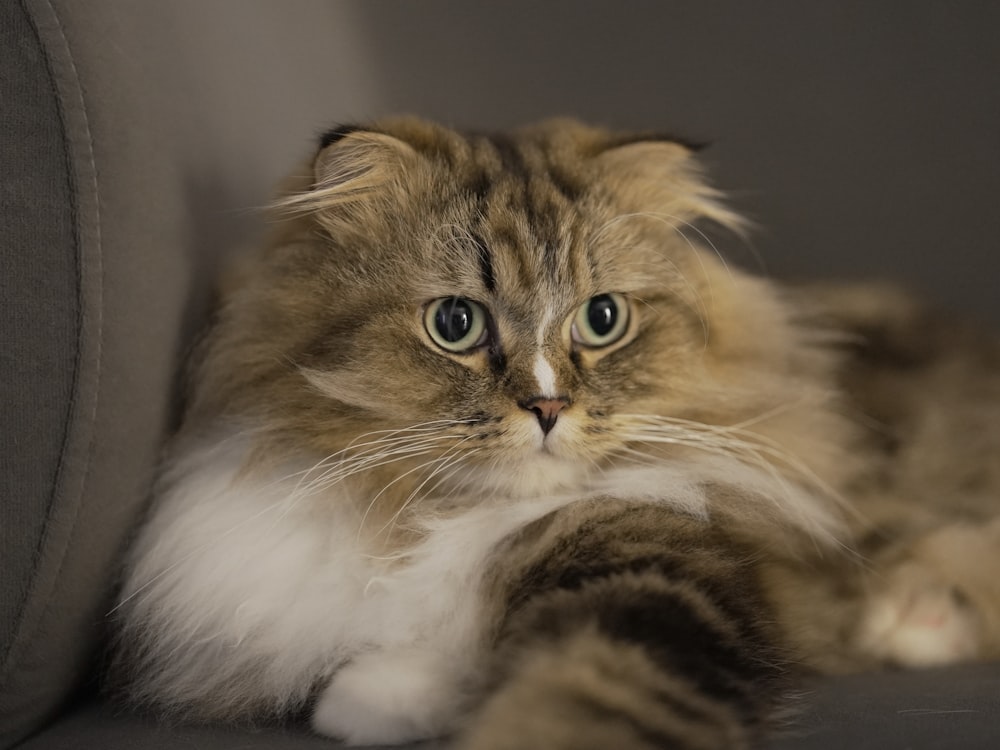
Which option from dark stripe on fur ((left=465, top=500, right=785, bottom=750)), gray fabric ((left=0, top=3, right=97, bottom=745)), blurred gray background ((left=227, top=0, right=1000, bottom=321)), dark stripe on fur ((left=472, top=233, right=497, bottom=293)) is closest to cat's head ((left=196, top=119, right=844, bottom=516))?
dark stripe on fur ((left=472, top=233, right=497, bottom=293))

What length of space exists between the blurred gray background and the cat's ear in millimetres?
710

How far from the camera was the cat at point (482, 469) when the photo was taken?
1347 mm

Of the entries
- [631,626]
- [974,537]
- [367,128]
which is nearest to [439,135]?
[367,128]

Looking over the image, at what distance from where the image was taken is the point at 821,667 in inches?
56.9

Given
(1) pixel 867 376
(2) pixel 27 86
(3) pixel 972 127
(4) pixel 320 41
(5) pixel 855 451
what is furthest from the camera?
(4) pixel 320 41

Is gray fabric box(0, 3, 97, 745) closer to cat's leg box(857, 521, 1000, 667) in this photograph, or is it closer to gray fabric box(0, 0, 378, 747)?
gray fabric box(0, 0, 378, 747)

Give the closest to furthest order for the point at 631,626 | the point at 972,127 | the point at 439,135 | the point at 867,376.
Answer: the point at 631,626 → the point at 439,135 → the point at 867,376 → the point at 972,127

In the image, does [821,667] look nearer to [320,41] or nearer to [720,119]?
[720,119]

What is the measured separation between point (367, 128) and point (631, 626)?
85 cm

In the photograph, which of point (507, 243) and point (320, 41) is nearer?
point (507, 243)

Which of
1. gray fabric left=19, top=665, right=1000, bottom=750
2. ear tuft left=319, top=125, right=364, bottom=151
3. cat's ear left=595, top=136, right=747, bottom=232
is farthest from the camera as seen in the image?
cat's ear left=595, top=136, right=747, bottom=232

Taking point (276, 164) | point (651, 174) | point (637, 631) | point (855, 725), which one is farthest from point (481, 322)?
point (276, 164)

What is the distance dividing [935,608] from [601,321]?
0.70 m

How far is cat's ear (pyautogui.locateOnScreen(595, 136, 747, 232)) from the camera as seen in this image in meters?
1.63
